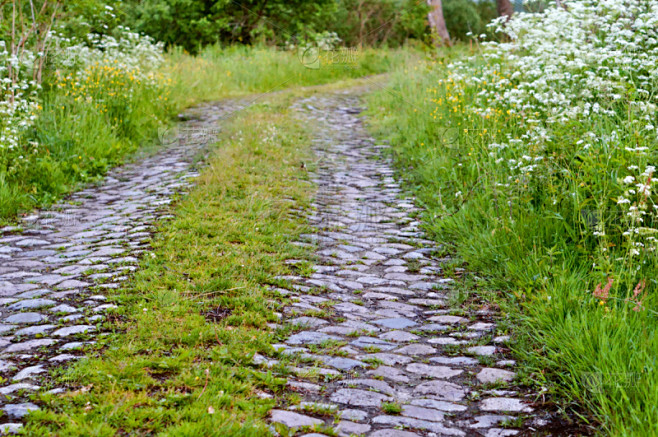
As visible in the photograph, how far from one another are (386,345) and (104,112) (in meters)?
7.01

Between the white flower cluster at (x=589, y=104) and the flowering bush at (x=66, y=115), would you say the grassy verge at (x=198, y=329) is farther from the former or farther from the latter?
the white flower cluster at (x=589, y=104)

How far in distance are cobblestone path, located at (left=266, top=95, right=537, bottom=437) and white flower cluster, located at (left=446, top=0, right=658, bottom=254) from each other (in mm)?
1196

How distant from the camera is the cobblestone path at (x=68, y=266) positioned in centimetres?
349

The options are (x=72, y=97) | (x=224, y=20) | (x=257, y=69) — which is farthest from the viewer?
(x=224, y=20)

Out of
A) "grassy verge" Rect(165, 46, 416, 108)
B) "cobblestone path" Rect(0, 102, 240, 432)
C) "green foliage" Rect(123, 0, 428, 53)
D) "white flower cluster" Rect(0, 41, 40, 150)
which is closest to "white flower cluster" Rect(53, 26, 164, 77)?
"grassy verge" Rect(165, 46, 416, 108)

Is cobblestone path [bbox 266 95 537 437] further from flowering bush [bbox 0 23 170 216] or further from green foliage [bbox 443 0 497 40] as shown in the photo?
green foliage [bbox 443 0 497 40]

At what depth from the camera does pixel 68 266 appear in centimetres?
504

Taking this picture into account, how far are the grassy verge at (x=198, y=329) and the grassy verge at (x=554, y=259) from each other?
1552 millimetres

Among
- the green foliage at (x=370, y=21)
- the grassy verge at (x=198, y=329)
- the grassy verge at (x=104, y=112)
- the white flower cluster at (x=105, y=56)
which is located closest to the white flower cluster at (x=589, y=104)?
the grassy verge at (x=198, y=329)

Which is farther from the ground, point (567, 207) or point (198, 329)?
point (567, 207)

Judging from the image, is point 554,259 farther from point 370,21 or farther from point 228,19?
point 370,21

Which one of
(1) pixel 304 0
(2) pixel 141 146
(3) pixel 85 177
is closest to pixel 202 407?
(3) pixel 85 177

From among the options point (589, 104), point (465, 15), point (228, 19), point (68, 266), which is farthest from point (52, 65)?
point (465, 15)

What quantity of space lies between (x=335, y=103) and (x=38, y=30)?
233 inches
